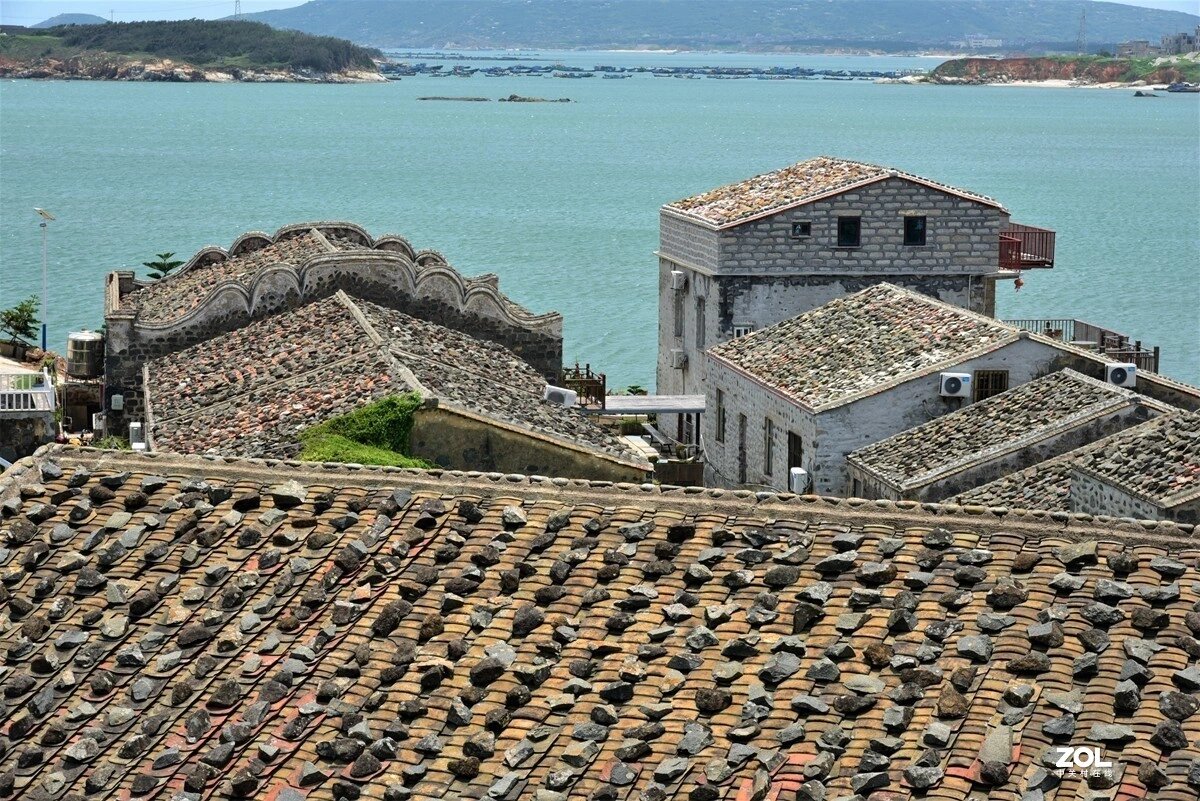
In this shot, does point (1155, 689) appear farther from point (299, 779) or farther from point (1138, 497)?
point (1138, 497)

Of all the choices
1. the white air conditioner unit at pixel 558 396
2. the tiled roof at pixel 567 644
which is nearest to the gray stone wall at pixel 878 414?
the white air conditioner unit at pixel 558 396

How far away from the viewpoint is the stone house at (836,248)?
4397 centimetres

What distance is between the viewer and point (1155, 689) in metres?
13.4

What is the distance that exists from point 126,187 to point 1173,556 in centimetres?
14466


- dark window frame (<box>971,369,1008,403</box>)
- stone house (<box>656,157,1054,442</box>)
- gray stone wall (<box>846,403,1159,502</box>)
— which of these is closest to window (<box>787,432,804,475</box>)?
dark window frame (<box>971,369,1008,403</box>)

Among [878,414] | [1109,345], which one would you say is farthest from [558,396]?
[1109,345]

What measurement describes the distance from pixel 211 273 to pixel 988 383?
53.7 ft

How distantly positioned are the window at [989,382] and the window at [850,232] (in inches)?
392

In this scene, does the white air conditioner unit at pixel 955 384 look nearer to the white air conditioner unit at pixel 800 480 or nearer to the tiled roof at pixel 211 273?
the white air conditioner unit at pixel 800 480

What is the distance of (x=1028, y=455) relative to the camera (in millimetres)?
30828

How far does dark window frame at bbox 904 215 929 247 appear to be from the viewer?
145ft

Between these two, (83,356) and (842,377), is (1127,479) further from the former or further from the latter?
(83,356)

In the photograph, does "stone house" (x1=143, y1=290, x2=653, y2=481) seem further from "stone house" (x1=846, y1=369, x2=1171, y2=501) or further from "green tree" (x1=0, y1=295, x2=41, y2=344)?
"green tree" (x1=0, y1=295, x2=41, y2=344)

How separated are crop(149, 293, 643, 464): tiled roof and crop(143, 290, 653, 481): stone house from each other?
0.03 m
